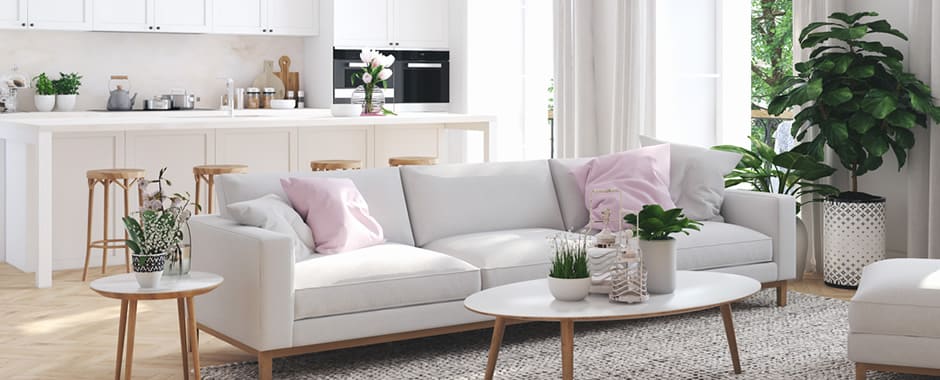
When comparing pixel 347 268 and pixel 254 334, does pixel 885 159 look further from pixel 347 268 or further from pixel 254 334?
pixel 254 334

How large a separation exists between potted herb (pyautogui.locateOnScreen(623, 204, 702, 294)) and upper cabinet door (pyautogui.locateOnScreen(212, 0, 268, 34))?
583cm

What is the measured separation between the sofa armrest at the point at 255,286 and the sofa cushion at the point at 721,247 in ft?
6.23

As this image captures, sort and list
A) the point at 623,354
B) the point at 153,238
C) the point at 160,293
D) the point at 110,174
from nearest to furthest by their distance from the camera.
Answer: the point at 160,293
the point at 153,238
the point at 623,354
the point at 110,174

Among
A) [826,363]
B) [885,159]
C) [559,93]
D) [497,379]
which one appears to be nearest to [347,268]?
[497,379]

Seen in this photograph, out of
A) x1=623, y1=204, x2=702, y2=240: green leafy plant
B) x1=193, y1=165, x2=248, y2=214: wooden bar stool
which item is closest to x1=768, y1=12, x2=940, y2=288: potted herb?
x1=623, y1=204, x2=702, y2=240: green leafy plant

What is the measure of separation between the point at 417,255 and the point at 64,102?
197 inches

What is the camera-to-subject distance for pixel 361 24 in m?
9.34

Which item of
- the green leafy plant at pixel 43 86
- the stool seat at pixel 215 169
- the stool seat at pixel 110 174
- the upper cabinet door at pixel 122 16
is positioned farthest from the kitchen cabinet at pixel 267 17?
the stool seat at pixel 110 174

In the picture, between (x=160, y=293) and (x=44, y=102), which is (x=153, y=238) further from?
(x=44, y=102)

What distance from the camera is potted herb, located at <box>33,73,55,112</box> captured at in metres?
8.33

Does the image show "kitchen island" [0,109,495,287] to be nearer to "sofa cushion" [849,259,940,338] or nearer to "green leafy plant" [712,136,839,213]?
"green leafy plant" [712,136,839,213]

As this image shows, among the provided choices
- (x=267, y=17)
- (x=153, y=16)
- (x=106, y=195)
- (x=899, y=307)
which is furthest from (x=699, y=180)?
(x=153, y=16)

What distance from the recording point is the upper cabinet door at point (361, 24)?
9227 mm

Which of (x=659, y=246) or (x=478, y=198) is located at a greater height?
(x=478, y=198)
